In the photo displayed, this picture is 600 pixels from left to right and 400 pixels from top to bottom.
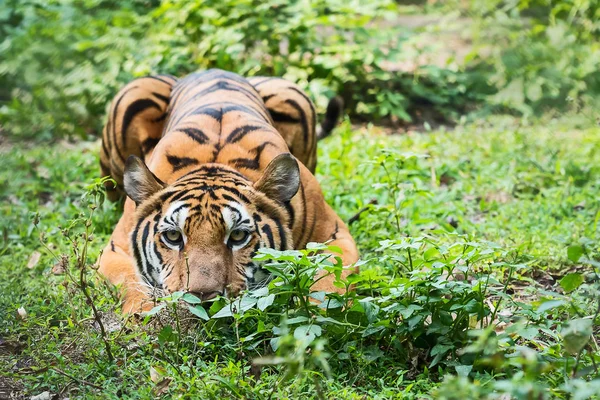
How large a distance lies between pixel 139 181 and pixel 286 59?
4537 millimetres

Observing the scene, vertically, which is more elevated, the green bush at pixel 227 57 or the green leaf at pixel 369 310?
the green leaf at pixel 369 310

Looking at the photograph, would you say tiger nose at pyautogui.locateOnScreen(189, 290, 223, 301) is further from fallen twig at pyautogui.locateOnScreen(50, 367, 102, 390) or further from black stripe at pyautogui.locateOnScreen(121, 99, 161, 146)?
black stripe at pyautogui.locateOnScreen(121, 99, 161, 146)

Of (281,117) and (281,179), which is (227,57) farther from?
(281,179)

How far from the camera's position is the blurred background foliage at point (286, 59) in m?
7.84

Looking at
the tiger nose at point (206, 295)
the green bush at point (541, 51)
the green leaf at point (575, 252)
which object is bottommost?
the green bush at point (541, 51)

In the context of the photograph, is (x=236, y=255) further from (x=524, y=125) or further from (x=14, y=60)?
(x=14, y=60)

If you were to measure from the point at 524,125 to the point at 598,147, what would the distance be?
128 centimetres

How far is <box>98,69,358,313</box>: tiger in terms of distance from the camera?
3.40m

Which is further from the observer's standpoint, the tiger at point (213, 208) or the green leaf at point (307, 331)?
the tiger at point (213, 208)

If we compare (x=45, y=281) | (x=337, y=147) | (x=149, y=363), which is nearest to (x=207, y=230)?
(x=149, y=363)

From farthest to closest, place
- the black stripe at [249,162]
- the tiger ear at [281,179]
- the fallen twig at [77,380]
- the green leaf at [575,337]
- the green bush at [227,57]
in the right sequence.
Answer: the green bush at [227,57], the black stripe at [249,162], the tiger ear at [281,179], the fallen twig at [77,380], the green leaf at [575,337]

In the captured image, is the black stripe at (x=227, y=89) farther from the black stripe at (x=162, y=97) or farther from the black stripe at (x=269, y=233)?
the black stripe at (x=269, y=233)

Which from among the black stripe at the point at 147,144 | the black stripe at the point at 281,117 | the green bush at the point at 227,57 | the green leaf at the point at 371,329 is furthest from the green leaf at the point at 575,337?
the green bush at the point at 227,57

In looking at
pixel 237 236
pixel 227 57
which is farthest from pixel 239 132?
pixel 227 57
